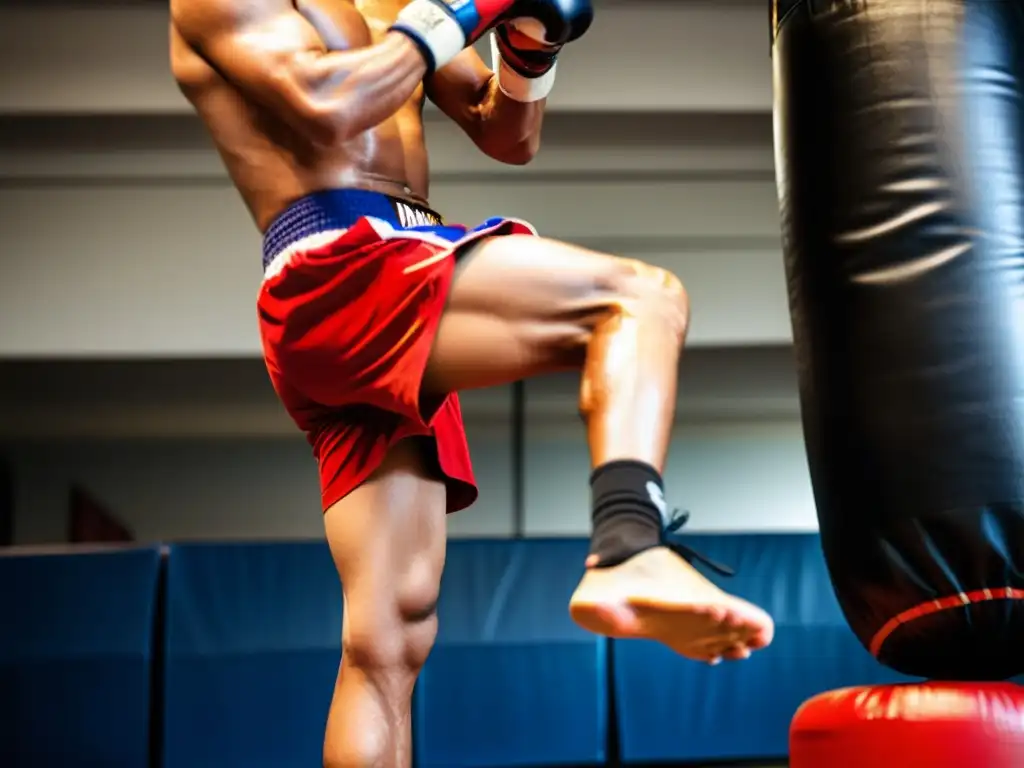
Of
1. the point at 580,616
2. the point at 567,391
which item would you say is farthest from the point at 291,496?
the point at 580,616

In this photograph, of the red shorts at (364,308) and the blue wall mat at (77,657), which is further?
the blue wall mat at (77,657)

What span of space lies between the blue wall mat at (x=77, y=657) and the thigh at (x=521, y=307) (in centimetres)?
267

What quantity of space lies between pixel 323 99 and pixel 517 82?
333mm

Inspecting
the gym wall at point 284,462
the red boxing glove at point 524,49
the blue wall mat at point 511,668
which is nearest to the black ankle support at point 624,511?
the red boxing glove at point 524,49

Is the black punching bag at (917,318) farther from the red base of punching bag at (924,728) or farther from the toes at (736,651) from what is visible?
the toes at (736,651)

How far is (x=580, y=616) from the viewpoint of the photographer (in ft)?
3.00

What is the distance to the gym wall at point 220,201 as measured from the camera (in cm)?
389

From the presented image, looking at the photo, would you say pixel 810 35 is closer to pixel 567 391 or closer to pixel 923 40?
pixel 923 40

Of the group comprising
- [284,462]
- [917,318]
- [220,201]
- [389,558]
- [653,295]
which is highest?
[653,295]

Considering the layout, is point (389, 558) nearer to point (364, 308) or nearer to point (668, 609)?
point (364, 308)

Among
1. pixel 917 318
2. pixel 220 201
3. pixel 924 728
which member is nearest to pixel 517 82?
pixel 917 318

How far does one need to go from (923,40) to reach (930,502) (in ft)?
1.94

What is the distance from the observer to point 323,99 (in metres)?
1.18

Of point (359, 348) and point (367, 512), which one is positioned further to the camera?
point (367, 512)
